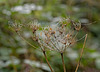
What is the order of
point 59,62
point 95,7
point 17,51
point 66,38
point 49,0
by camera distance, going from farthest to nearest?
point 95,7 < point 49,0 < point 17,51 < point 59,62 < point 66,38

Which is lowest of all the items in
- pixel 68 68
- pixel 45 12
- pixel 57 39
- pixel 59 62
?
pixel 68 68

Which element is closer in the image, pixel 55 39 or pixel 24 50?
pixel 55 39

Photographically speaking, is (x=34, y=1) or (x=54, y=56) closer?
(x=54, y=56)

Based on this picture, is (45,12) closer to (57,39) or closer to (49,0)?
(49,0)

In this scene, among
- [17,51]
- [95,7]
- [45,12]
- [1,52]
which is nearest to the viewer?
[1,52]

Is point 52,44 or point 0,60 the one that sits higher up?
point 52,44

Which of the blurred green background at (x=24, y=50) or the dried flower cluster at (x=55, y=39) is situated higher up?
the dried flower cluster at (x=55, y=39)

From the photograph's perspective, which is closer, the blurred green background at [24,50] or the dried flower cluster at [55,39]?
the dried flower cluster at [55,39]

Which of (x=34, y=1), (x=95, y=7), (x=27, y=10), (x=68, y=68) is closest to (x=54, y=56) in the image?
(x=68, y=68)

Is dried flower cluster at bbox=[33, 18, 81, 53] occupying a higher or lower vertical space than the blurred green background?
higher

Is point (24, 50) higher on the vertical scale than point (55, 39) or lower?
lower

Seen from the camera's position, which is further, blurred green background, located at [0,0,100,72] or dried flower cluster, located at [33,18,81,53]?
blurred green background, located at [0,0,100,72]
